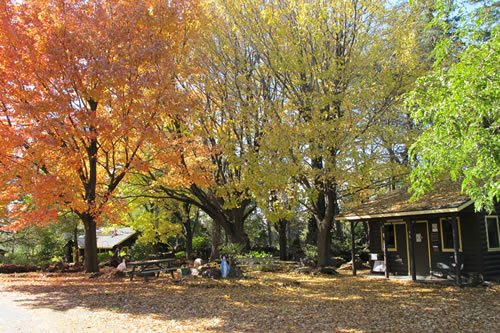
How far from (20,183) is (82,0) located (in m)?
7.29

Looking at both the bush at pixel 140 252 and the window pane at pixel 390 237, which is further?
the bush at pixel 140 252

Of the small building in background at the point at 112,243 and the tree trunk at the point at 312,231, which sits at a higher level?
the tree trunk at the point at 312,231

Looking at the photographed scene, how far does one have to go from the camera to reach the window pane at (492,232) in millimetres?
13586

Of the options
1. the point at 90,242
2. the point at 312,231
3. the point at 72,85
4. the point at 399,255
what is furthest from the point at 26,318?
the point at 312,231

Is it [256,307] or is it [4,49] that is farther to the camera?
[4,49]

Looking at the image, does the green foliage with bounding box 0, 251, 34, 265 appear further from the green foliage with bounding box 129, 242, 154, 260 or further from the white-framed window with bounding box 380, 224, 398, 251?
the white-framed window with bounding box 380, 224, 398, 251

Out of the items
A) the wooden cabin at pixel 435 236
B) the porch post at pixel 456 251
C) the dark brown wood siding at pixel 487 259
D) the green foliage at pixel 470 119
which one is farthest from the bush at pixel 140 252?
the green foliage at pixel 470 119

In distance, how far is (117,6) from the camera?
1463 cm

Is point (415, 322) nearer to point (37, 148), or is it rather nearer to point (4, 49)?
point (37, 148)

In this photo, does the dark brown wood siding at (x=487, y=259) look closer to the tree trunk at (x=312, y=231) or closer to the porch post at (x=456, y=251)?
the porch post at (x=456, y=251)

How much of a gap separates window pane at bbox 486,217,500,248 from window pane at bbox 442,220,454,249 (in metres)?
1.19

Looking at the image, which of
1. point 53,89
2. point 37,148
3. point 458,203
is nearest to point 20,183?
point 37,148

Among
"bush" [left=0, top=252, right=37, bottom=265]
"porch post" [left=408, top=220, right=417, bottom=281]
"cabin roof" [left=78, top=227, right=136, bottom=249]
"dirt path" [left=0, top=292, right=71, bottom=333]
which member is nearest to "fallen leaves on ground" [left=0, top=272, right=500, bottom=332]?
"dirt path" [left=0, top=292, right=71, bottom=333]

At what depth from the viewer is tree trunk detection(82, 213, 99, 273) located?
16.9 metres
